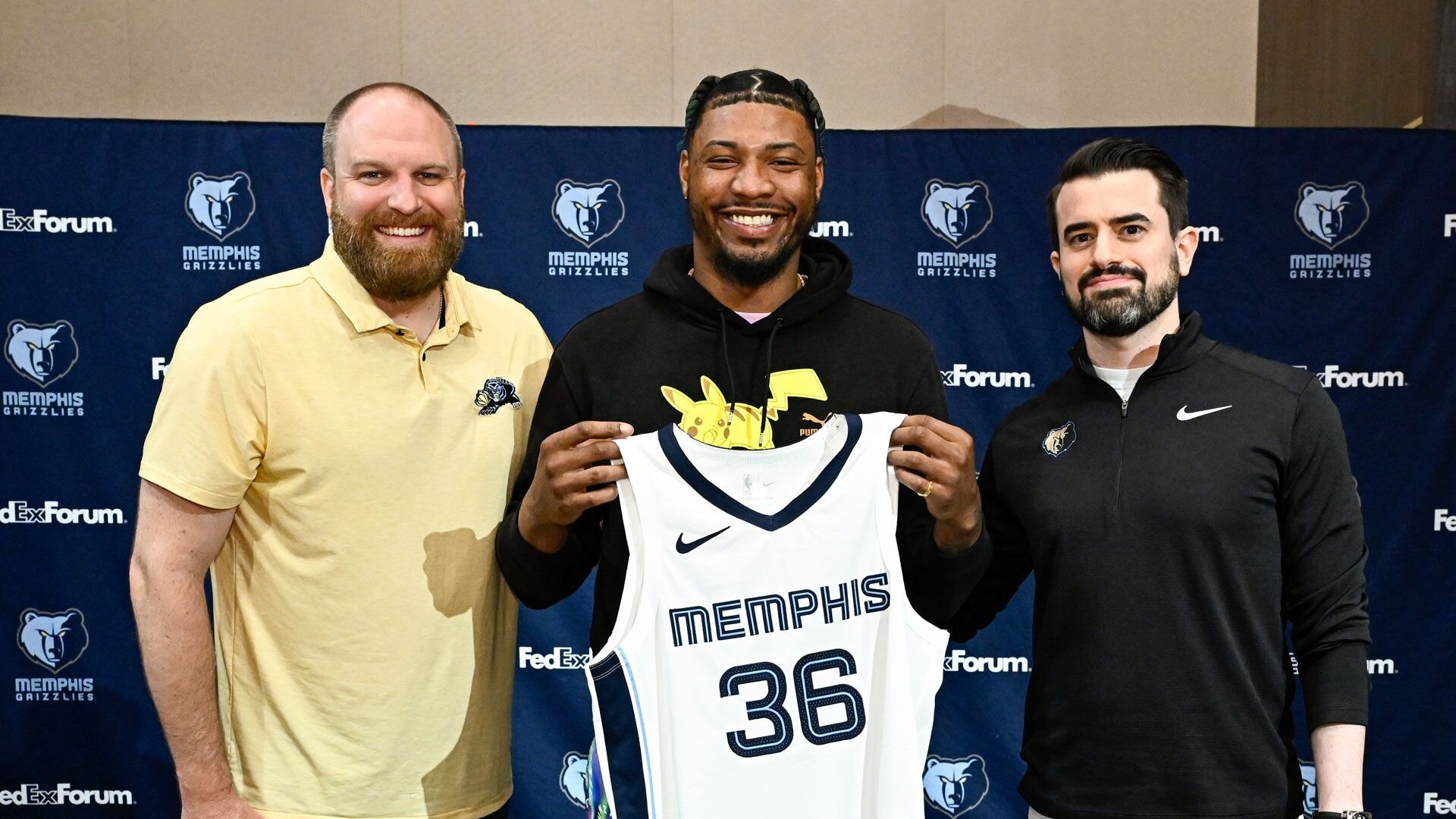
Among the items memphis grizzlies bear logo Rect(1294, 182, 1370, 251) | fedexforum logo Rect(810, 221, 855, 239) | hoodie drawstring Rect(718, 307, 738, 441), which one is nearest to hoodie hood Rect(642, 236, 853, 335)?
hoodie drawstring Rect(718, 307, 738, 441)

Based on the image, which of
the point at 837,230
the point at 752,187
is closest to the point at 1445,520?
the point at 837,230

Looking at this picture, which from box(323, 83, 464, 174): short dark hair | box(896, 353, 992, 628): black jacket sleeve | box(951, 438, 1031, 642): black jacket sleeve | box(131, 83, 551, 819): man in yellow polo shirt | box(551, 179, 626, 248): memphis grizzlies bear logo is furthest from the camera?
box(551, 179, 626, 248): memphis grizzlies bear logo

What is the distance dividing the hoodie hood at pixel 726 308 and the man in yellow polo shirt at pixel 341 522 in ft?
1.22

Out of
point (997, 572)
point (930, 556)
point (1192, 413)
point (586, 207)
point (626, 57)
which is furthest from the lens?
point (626, 57)

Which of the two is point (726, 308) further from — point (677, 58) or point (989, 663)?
point (677, 58)

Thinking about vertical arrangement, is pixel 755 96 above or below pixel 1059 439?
above

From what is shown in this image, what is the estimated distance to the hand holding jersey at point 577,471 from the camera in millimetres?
1647

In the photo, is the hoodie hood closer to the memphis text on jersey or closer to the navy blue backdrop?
the memphis text on jersey

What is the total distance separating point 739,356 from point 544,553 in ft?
1.51

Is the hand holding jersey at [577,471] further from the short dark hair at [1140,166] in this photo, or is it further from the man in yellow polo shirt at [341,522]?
the short dark hair at [1140,166]

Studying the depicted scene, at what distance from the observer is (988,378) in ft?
12.3

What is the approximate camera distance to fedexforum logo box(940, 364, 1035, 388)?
374 cm

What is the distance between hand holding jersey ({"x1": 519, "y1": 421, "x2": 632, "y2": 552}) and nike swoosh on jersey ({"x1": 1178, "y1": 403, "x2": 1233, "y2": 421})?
1.03 meters

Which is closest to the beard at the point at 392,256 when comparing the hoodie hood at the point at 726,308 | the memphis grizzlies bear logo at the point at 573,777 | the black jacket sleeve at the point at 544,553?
the black jacket sleeve at the point at 544,553
